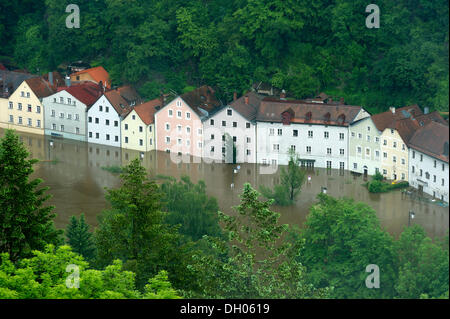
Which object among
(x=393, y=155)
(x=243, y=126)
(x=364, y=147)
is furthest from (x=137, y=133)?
(x=393, y=155)

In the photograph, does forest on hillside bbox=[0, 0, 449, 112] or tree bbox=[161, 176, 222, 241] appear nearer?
tree bbox=[161, 176, 222, 241]

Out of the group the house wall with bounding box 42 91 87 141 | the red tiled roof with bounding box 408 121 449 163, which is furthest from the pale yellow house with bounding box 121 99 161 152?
the red tiled roof with bounding box 408 121 449 163

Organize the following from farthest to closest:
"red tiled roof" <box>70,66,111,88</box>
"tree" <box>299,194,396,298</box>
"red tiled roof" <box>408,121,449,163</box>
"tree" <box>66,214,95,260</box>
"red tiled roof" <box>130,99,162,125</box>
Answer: "red tiled roof" <box>70,66,111,88</box>, "red tiled roof" <box>130,99,162,125</box>, "red tiled roof" <box>408,121,449,163</box>, "tree" <box>66,214,95,260</box>, "tree" <box>299,194,396,298</box>

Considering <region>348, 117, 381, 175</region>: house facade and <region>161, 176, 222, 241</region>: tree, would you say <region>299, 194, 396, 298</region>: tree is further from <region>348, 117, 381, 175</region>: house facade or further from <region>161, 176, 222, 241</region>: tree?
<region>348, 117, 381, 175</region>: house facade

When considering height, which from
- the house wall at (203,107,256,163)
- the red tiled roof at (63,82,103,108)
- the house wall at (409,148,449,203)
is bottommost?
the house wall at (409,148,449,203)

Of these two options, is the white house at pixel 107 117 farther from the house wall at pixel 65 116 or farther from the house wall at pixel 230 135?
the house wall at pixel 230 135

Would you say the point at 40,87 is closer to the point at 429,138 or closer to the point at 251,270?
the point at 429,138

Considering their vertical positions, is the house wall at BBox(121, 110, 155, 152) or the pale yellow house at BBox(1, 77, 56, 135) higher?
the pale yellow house at BBox(1, 77, 56, 135)
